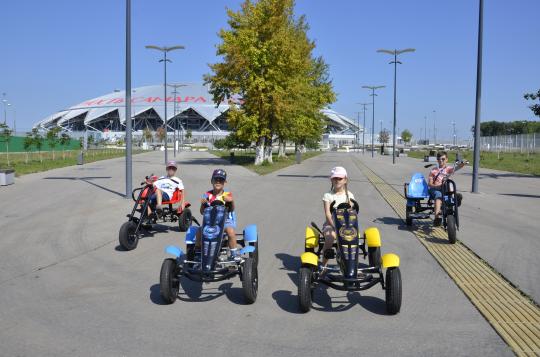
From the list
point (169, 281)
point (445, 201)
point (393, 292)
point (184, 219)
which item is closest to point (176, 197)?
point (184, 219)

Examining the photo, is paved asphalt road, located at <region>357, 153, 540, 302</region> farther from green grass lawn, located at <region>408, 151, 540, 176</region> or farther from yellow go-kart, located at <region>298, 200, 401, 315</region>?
green grass lawn, located at <region>408, 151, 540, 176</region>

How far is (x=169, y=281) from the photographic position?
5.93 metres

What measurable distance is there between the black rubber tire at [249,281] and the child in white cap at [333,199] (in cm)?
82

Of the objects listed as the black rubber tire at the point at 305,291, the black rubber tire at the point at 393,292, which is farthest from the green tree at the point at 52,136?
the black rubber tire at the point at 393,292

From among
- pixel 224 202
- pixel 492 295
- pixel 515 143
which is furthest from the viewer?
pixel 515 143

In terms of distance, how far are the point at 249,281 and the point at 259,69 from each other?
3504 centimetres

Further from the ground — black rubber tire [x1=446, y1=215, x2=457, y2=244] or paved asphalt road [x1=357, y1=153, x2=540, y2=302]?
black rubber tire [x1=446, y1=215, x2=457, y2=244]

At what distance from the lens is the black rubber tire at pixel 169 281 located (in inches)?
233

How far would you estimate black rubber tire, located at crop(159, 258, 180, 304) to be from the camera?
19.4 feet

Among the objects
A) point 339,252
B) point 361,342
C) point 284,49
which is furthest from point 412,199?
point 284,49

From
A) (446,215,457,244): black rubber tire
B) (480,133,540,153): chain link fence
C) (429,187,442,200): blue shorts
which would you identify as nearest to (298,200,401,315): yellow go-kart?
(446,215,457,244): black rubber tire

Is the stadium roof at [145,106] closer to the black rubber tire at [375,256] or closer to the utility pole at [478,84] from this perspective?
the utility pole at [478,84]

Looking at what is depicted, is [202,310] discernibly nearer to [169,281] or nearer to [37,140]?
[169,281]

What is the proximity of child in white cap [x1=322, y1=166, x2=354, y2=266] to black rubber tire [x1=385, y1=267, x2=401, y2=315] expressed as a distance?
85cm
